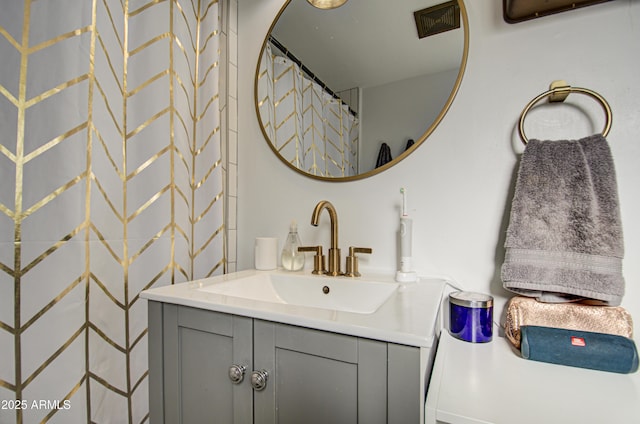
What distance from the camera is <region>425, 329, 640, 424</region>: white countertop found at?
1.53ft

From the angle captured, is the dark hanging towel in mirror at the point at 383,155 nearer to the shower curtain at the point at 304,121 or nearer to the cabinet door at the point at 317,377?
the shower curtain at the point at 304,121

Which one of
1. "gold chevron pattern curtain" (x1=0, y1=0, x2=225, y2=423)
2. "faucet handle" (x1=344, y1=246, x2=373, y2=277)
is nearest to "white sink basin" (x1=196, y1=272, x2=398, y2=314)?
"faucet handle" (x1=344, y1=246, x2=373, y2=277)

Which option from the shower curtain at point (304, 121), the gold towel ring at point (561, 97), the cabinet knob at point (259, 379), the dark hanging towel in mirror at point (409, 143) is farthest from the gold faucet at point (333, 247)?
the gold towel ring at point (561, 97)

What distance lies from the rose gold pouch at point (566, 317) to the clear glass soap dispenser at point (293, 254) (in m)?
0.63

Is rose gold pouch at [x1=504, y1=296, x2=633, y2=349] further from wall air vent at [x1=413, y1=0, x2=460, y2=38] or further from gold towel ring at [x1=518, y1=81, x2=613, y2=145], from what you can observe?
wall air vent at [x1=413, y1=0, x2=460, y2=38]

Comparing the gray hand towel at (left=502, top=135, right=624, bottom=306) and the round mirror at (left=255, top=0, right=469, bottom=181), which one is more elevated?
the round mirror at (left=255, top=0, right=469, bottom=181)

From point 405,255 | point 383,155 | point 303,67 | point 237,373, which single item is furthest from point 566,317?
point 303,67

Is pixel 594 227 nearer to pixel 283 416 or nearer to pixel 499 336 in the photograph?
pixel 499 336

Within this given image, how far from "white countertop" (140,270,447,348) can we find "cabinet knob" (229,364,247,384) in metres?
0.11

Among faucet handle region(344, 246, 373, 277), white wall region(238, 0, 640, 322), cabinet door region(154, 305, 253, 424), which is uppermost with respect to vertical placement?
white wall region(238, 0, 640, 322)

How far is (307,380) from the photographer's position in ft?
1.79

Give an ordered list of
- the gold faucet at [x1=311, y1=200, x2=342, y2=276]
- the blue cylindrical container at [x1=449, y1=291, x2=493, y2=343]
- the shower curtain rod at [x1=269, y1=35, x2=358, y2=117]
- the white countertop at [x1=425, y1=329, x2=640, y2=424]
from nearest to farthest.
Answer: the white countertop at [x1=425, y1=329, x2=640, y2=424], the blue cylindrical container at [x1=449, y1=291, x2=493, y2=343], the gold faucet at [x1=311, y1=200, x2=342, y2=276], the shower curtain rod at [x1=269, y1=35, x2=358, y2=117]

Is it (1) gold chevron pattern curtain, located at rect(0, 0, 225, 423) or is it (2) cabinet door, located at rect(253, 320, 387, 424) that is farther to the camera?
(1) gold chevron pattern curtain, located at rect(0, 0, 225, 423)

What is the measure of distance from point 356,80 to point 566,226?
2.44 feet
